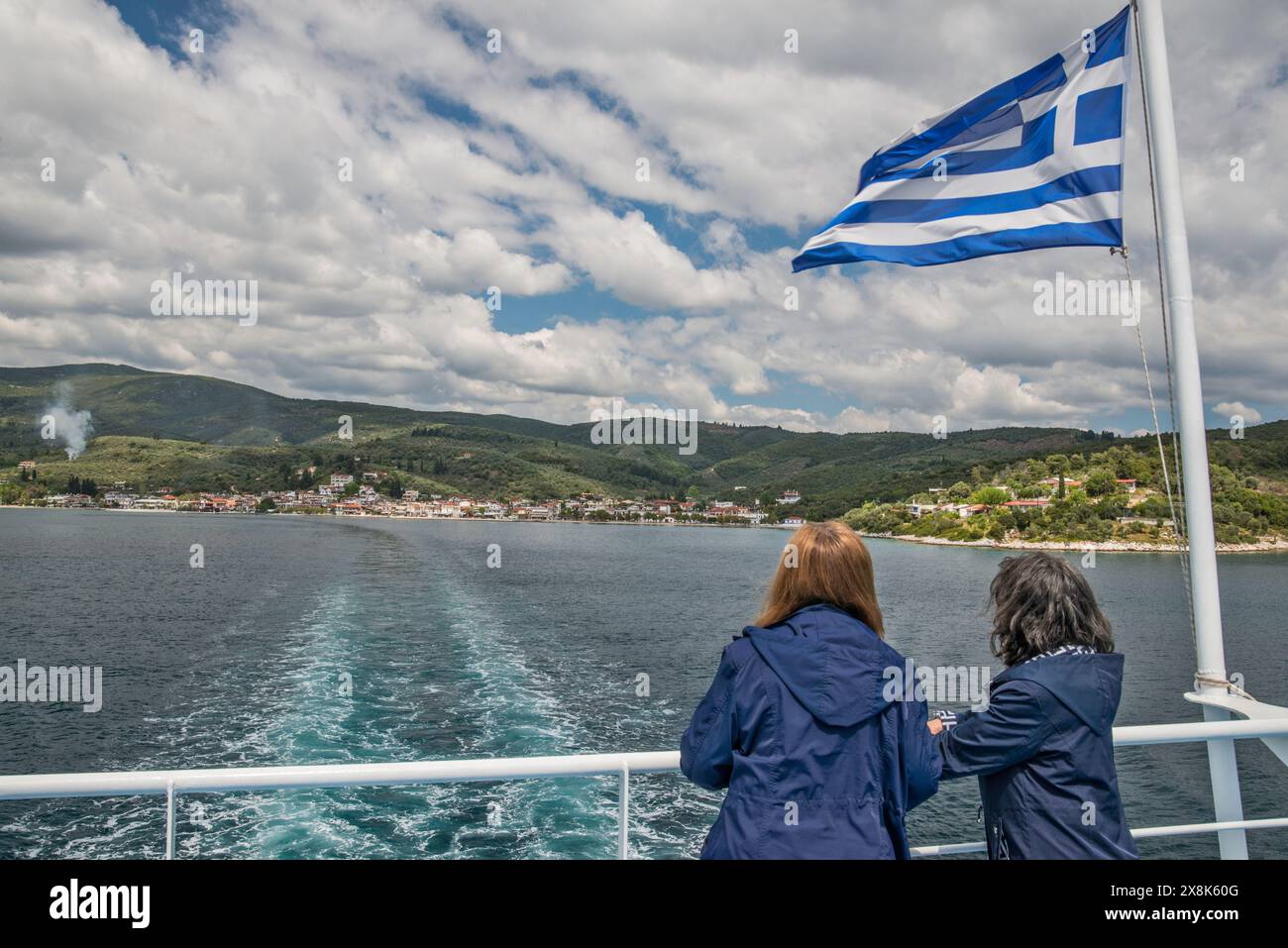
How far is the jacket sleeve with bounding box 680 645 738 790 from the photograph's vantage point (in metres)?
1.74

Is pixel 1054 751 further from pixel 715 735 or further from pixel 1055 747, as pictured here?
pixel 715 735

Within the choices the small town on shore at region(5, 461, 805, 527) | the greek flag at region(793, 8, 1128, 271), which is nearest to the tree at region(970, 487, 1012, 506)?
the small town on shore at region(5, 461, 805, 527)

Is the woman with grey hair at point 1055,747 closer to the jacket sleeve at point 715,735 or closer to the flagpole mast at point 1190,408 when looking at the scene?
the jacket sleeve at point 715,735

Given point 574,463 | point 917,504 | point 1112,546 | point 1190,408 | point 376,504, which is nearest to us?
point 1190,408

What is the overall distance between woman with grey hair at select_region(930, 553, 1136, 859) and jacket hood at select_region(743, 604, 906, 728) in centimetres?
39

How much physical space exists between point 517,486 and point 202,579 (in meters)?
92.4

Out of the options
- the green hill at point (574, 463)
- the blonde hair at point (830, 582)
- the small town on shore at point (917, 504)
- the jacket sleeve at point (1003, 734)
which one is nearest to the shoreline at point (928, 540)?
the small town on shore at point (917, 504)

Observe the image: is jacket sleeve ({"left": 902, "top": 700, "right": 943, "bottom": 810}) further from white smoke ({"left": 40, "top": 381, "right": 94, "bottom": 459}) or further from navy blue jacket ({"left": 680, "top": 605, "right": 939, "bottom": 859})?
white smoke ({"left": 40, "top": 381, "right": 94, "bottom": 459})

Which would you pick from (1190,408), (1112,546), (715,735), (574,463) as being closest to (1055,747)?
(715,735)

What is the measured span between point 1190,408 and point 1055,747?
6.69ft

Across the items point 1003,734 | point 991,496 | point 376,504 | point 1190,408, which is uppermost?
point 376,504

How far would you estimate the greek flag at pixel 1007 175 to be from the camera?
3.87m

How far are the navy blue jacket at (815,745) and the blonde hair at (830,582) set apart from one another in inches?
2.5

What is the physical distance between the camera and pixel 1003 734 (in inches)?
75.5
